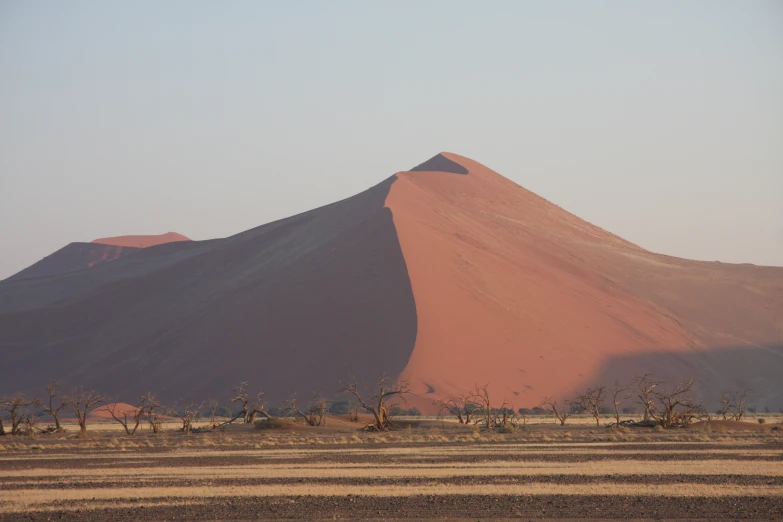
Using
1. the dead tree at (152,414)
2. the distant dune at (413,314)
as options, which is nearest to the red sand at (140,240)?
the distant dune at (413,314)

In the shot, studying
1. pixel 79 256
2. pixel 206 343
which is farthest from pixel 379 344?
pixel 79 256

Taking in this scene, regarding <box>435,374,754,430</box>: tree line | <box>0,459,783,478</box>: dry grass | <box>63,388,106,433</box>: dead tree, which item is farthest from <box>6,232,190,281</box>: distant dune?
<box>0,459,783,478</box>: dry grass

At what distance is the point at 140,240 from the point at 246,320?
115 meters

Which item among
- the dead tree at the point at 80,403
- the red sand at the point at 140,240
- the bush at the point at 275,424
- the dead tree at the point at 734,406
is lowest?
the dead tree at the point at 734,406

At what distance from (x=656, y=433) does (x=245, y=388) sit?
37000 millimetres

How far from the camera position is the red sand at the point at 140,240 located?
181725mm

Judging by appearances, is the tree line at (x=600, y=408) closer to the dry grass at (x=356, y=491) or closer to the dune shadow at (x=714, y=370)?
the dune shadow at (x=714, y=370)

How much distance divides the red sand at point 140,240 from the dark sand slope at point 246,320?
226 ft

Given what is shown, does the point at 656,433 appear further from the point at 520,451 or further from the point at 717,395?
the point at 717,395

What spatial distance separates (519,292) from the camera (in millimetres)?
82000

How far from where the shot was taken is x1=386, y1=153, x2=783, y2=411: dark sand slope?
69.2 meters

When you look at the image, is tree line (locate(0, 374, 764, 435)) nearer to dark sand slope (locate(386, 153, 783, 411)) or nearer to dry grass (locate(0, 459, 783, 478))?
dark sand slope (locate(386, 153, 783, 411))

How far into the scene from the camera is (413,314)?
235 feet

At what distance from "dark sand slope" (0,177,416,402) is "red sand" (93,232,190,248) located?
68947 mm
